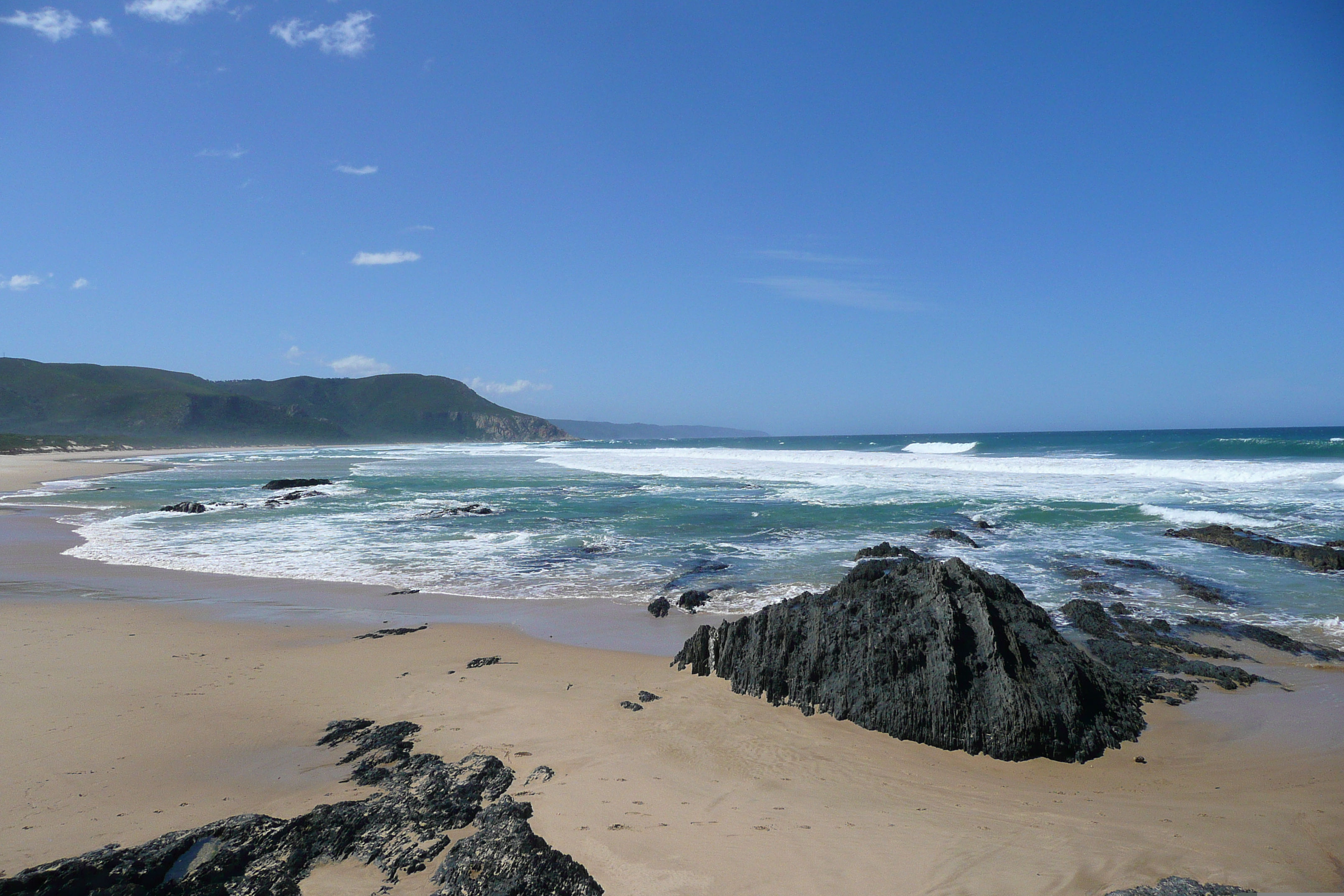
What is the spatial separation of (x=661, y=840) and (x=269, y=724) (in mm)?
3544

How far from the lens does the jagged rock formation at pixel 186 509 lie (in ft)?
59.5

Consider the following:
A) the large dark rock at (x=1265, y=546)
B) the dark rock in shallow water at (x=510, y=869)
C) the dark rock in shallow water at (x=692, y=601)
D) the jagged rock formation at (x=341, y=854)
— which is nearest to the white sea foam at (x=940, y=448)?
the large dark rock at (x=1265, y=546)

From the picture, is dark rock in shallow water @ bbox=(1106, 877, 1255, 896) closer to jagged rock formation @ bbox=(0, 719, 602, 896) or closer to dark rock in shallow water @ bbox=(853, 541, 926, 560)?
jagged rock formation @ bbox=(0, 719, 602, 896)

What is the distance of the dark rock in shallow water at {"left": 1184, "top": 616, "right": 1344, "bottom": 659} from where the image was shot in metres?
6.81

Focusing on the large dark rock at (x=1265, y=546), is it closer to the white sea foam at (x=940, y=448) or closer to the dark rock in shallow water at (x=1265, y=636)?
the dark rock in shallow water at (x=1265, y=636)

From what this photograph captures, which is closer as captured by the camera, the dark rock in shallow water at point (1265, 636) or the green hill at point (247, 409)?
the dark rock in shallow water at point (1265, 636)

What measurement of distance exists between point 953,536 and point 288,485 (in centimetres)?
2482

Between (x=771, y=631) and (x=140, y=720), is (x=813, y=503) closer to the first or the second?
(x=771, y=631)

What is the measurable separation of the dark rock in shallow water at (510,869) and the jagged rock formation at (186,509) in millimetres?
19701

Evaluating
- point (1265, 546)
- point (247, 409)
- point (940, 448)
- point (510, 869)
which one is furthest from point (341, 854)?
point (247, 409)

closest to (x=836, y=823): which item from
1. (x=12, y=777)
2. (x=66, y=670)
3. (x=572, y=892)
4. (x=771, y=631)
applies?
(x=572, y=892)

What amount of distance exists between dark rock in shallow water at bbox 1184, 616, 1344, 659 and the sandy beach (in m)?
0.38

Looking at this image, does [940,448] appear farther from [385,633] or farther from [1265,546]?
[385,633]

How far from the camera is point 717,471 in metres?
35.7
